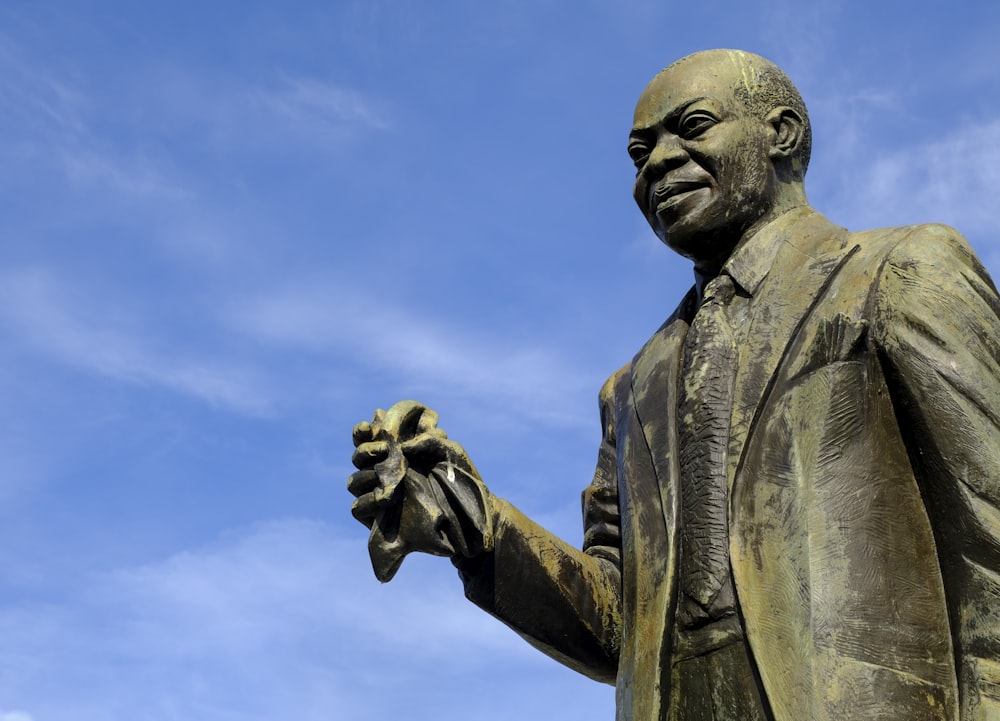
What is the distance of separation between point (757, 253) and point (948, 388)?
120 cm

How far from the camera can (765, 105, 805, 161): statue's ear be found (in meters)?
7.97

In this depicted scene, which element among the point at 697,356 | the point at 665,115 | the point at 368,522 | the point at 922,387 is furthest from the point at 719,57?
the point at 368,522

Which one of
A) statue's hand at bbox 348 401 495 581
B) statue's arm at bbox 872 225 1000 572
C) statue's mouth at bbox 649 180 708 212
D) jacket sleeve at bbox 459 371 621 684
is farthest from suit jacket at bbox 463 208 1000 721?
statue's mouth at bbox 649 180 708 212

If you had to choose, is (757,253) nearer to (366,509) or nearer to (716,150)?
(716,150)

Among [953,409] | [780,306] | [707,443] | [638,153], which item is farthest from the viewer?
[638,153]

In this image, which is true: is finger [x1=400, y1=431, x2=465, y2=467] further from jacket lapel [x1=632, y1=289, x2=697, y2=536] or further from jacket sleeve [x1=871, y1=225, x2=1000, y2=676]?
jacket sleeve [x1=871, y1=225, x2=1000, y2=676]

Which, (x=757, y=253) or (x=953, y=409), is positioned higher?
(x=757, y=253)

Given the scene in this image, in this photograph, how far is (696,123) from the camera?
7.91 meters

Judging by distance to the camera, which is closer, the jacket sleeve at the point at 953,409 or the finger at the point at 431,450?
the jacket sleeve at the point at 953,409

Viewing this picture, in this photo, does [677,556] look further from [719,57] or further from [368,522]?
[719,57]

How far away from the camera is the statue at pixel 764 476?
6.66 meters

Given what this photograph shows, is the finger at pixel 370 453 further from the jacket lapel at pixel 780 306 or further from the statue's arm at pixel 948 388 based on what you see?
the statue's arm at pixel 948 388

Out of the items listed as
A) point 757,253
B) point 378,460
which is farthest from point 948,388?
point 378,460

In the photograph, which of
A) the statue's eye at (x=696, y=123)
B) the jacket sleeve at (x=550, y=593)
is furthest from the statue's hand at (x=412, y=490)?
the statue's eye at (x=696, y=123)
